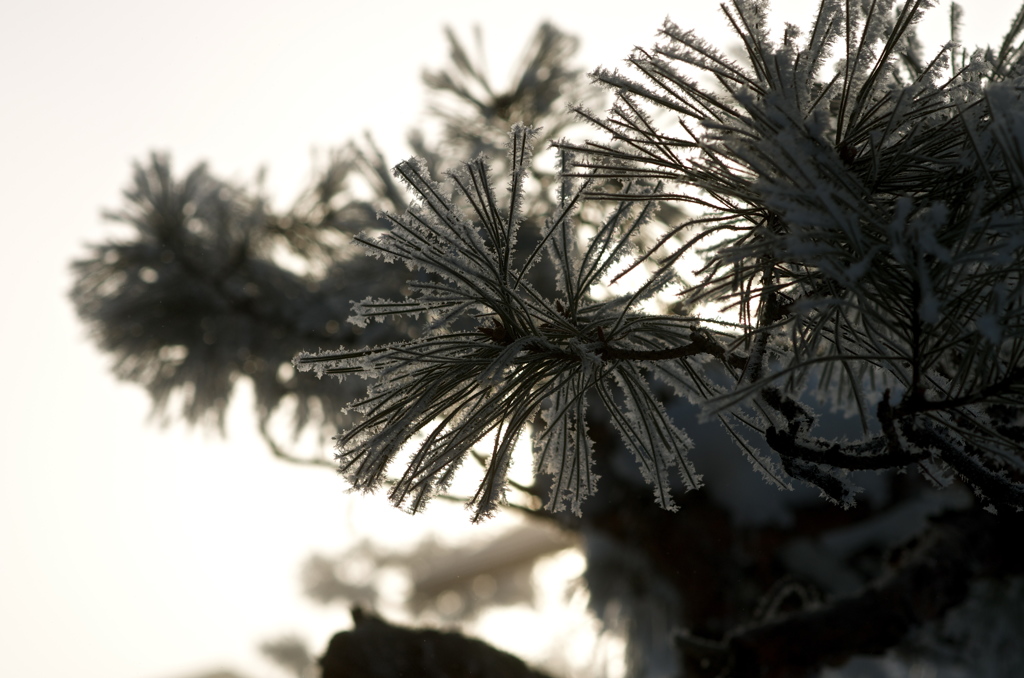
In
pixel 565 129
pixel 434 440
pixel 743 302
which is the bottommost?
pixel 434 440

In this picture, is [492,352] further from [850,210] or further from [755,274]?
[850,210]

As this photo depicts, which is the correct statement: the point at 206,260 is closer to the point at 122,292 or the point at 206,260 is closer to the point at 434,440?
the point at 122,292

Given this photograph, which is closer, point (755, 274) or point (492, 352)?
point (755, 274)

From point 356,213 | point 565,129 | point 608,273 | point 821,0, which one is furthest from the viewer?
point 356,213

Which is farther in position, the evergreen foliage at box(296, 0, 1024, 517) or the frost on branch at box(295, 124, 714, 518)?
the frost on branch at box(295, 124, 714, 518)

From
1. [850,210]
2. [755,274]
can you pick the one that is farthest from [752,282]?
[850,210]

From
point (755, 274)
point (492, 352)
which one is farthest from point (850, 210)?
point (492, 352)

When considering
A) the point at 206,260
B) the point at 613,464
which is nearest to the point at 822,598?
the point at 613,464

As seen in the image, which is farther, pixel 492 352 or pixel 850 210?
pixel 492 352

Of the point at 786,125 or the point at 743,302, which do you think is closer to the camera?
the point at 786,125
